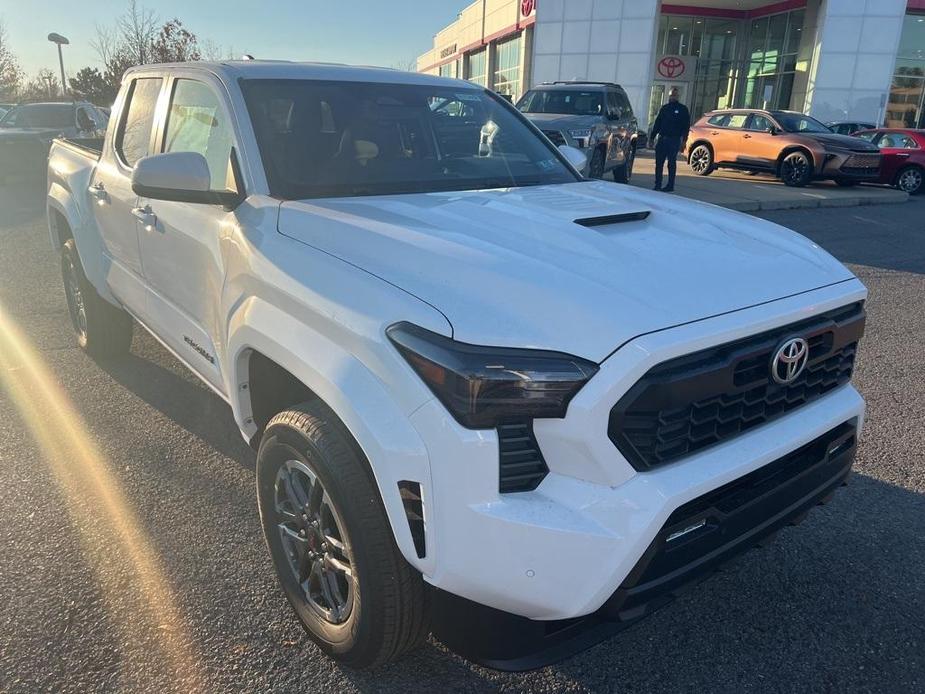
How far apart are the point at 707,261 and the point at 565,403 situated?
797 millimetres

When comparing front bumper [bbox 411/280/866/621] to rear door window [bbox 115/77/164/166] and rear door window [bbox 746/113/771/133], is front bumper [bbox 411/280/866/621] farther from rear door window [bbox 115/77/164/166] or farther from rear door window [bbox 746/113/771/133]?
rear door window [bbox 746/113/771/133]

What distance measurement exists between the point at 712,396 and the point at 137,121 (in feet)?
11.5

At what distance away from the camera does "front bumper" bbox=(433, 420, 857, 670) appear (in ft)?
5.94

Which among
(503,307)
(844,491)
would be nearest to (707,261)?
(503,307)

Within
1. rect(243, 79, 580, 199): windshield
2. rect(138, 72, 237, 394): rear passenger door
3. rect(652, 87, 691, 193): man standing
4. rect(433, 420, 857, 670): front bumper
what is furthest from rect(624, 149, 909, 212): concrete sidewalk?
rect(433, 420, 857, 670): front bumper

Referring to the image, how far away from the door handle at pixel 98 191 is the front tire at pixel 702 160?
15545mm

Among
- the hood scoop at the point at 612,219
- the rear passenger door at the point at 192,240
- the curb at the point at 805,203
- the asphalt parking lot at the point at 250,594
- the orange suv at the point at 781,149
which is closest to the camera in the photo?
the asphalt parking lot at the point at 250,594

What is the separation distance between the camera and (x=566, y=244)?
7.18ft

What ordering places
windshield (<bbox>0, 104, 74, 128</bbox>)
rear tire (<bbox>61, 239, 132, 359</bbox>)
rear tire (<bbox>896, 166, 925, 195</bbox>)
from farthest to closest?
rear tire (<bbox>896, 166, 925, 195</bbox>), windshield (<bbox>0, 104, 74, 128</bbox>), rear tire (<bbox>61, 239, 132, 359</bbox>)

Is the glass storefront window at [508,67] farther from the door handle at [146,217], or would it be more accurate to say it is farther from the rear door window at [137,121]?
the door handle at [146,217]

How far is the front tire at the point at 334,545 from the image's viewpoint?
1.93 m

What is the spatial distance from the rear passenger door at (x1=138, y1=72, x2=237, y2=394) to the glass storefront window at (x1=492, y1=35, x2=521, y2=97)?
111 ft

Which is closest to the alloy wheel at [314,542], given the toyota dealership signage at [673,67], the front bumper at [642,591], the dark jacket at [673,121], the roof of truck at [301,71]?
the front bumper at [642,591]

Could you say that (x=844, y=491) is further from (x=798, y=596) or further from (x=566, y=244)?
(x=566, y=244)
